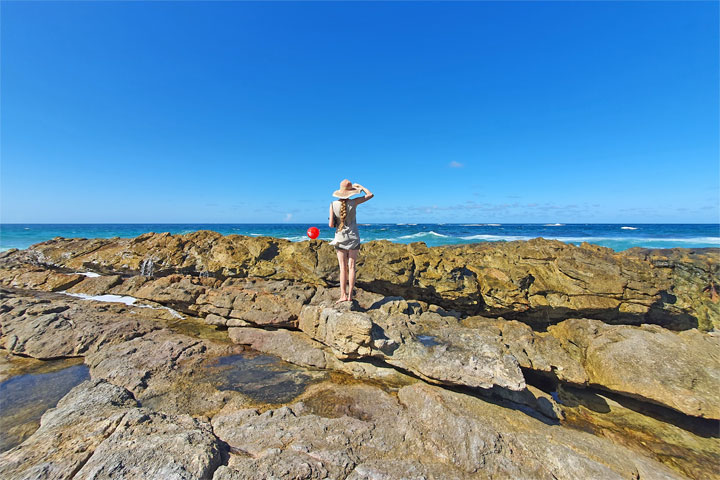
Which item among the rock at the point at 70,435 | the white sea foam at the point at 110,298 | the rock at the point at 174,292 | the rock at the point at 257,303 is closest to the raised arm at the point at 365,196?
the rock at the point at 257,303

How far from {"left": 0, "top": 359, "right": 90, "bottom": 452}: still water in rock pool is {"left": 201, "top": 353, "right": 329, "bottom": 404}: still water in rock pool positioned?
2211 mm

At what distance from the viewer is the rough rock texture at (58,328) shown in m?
5.84

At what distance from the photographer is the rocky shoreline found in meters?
3.28

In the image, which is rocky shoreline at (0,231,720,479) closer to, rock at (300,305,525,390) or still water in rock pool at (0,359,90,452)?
rock at (300,305,525,390)

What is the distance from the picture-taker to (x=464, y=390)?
4906mm

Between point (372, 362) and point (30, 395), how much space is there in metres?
5.70

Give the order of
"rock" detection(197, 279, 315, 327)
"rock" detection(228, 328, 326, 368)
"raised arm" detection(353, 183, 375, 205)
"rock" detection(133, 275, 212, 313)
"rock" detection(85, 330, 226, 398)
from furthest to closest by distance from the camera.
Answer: "rock" detection(133, 275, 212, 313)
"rock" detection(197, 279, 315, 327)
"rock" detection(228, 328, 326, 368)
"raised arm" detection(353, 183, 375, 205)
"rock" detection(85, 330, 226, 398)

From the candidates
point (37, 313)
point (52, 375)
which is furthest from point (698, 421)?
point (37, 313)

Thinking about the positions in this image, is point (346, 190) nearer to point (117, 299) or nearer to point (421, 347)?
point (421, 347)

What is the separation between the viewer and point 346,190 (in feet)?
18.6

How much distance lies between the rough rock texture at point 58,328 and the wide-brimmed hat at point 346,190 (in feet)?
18.1

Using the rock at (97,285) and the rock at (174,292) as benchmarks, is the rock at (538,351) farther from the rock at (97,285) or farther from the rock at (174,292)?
the rock at (97,285)

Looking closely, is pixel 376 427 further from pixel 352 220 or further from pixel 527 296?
pixel 527 296

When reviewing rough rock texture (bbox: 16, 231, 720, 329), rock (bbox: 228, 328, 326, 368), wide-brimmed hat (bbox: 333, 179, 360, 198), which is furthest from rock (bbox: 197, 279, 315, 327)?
wide-brimmed hat (bbox: 333, 179, 360, 198)
